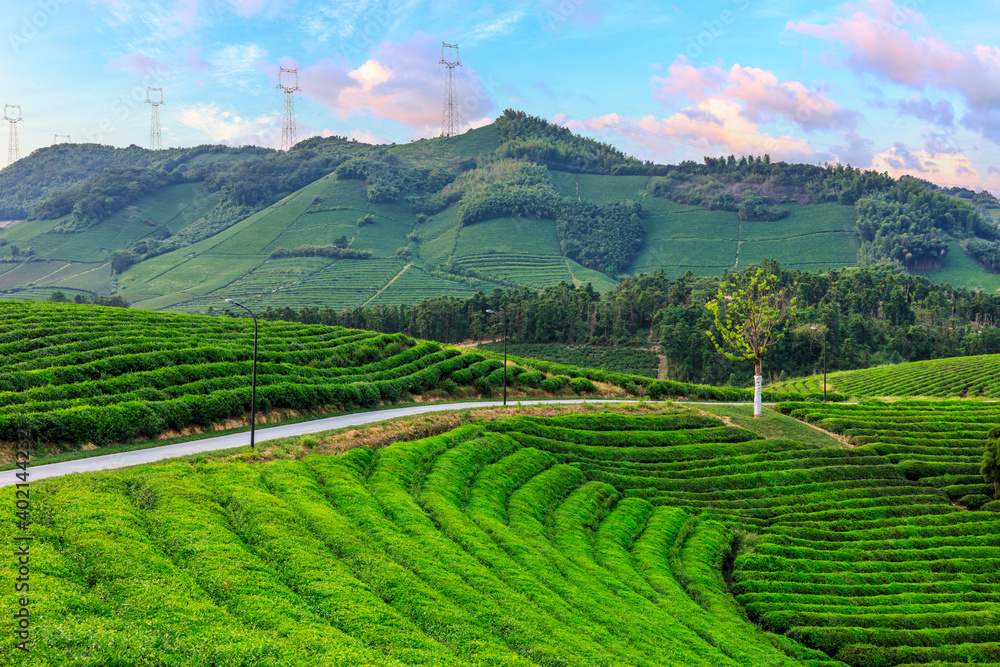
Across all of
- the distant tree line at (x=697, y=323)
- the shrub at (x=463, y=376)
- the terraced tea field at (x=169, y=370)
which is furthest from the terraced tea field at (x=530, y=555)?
the distant tree line at (x=697, y=323)

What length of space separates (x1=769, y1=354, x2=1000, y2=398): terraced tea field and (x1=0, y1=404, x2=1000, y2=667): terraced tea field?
4628 centimetres

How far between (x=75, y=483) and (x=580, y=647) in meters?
17.6

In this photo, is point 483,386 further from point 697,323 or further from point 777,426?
point 697,323

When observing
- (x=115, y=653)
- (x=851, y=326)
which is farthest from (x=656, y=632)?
(x=851, y=326)

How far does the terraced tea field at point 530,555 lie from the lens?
16.2 metres

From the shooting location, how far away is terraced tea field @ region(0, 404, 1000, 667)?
639 inches

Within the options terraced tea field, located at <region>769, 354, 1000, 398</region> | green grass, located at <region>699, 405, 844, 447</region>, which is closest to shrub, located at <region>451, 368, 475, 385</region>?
green grass, located at <region>699, 405, 844, 447</region>

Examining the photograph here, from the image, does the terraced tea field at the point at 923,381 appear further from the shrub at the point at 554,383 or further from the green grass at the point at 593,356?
the shrub at the point at 554,383

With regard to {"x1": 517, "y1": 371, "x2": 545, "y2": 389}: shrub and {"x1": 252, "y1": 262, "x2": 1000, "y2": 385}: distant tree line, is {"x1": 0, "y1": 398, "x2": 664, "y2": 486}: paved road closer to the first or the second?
{"x1": 517, "y1": 371, "x2": 545, "y2": 389}: shrub

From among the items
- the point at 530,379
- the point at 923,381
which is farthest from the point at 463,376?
the point at 923,381

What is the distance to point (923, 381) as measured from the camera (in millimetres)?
95750

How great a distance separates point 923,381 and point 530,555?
90929mm

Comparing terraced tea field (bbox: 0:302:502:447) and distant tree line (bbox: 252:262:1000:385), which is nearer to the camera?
terraced tea field (bbox: 0:302:502:447)

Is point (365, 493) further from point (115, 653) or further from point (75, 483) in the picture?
point (115, 653)
